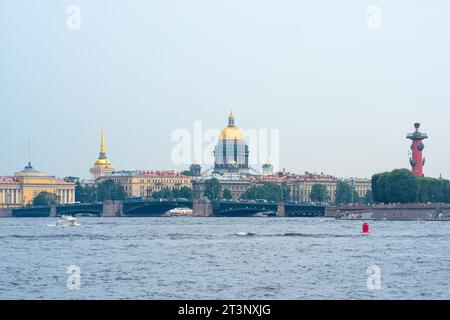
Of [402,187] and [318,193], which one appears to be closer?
[402,187]

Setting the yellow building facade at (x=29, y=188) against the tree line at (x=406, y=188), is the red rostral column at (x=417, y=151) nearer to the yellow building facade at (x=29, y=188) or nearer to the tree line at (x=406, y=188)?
the tree line at (x=406, y=188)

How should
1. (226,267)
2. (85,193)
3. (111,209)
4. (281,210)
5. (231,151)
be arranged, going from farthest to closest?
1. (231,151)
2. (85,193)
3. (111,209)
4. (281,210)
5. (226,267)

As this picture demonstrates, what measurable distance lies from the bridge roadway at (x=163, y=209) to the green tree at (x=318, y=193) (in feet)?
Result: 101

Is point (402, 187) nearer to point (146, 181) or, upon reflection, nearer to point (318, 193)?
point (318, 193)

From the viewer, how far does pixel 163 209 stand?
378 ft

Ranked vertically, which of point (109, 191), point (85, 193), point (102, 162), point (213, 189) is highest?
point (102, 162)

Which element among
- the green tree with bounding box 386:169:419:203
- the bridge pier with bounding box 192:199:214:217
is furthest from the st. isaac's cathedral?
the green tree with bounding box 386:169:419:203

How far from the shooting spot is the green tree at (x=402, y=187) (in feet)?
290

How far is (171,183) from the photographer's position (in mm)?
167000

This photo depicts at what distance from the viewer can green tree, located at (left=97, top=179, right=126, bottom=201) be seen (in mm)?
144375

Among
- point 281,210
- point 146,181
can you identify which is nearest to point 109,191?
point 146,181

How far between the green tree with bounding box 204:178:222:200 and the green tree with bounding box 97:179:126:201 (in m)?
9.51

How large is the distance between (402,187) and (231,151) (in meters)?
86.0
